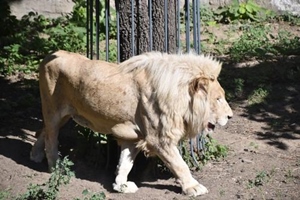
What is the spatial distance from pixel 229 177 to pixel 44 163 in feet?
5.71

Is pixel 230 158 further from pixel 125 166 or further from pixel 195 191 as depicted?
pixel 125 166

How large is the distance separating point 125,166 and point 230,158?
51.6 inches

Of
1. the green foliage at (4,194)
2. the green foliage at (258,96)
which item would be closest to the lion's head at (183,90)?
the green foliage at (4,194)

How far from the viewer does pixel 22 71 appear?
10305 millimetres

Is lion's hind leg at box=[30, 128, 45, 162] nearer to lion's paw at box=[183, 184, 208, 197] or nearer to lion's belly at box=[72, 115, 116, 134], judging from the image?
lion's belly at box=[72, 115, 116, 134]

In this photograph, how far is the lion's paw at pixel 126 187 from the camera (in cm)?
674

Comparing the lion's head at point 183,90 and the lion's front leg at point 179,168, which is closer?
the lion's head at point 183,90

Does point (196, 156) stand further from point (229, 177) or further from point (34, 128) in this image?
point (34, 128)

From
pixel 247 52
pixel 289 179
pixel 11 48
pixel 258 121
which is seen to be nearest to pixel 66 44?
pixel 11 48

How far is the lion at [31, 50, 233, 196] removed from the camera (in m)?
6.41

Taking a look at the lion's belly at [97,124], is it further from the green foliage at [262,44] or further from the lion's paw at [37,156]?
the green foliage at [262,44]

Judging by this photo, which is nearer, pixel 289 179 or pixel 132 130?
pixel 132 130

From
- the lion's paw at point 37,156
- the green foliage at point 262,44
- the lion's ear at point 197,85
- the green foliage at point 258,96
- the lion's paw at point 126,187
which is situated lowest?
the lion's paw at point 126,187

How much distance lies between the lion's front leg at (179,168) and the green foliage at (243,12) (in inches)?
225
